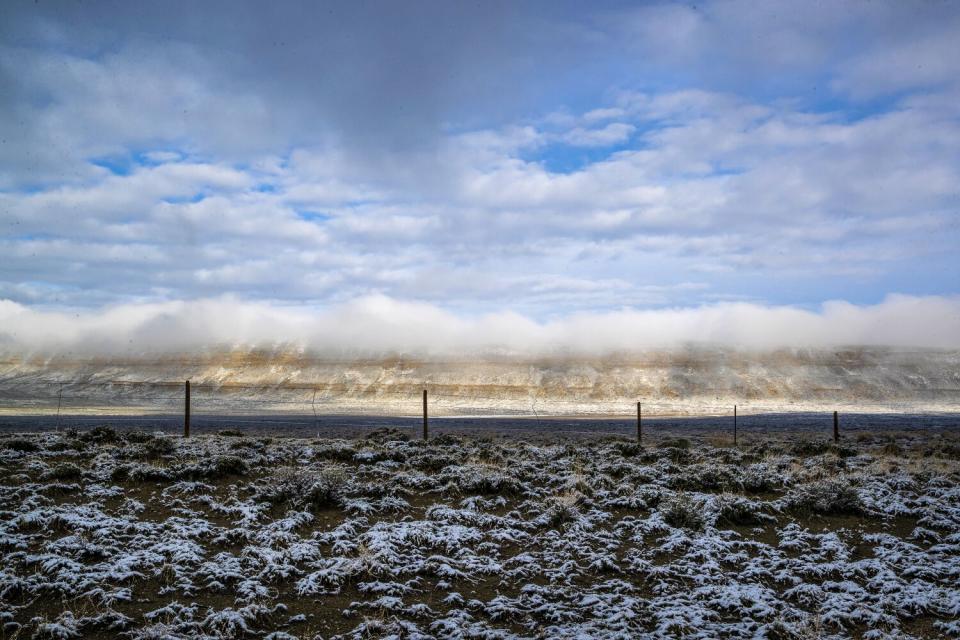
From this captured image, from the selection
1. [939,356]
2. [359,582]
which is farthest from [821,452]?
[939,356]

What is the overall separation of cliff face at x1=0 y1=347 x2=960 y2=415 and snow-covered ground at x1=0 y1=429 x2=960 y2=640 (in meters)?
69.0

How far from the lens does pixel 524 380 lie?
365 ft

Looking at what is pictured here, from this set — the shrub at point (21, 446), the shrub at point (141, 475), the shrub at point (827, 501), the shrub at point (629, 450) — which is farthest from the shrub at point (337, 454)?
the shrub at point (827, 501)

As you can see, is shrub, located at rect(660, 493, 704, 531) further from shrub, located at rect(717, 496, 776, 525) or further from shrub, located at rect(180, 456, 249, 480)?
shrub, located at rect(180, 456, 249, 480)

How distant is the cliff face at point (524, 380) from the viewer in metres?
96.1

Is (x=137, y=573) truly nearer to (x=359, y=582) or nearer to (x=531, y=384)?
(x=359, y=582)

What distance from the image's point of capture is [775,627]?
696cm

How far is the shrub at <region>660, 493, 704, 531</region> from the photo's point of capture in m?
10.4

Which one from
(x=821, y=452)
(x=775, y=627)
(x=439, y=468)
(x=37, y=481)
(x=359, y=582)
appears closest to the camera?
(x=775, y=627)

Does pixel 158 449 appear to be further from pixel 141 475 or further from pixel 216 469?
pixel 216 469

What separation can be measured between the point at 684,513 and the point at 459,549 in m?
4.06

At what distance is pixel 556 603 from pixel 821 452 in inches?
654

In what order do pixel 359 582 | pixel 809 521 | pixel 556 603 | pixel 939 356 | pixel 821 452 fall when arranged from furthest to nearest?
1. pixel 939 356
2. pixel 821 452
3. pixel 809 521
4. pixel 359 582
5. pixel 556 603

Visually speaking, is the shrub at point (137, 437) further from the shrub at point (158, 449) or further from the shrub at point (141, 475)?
the shrub at point (141, 475)
